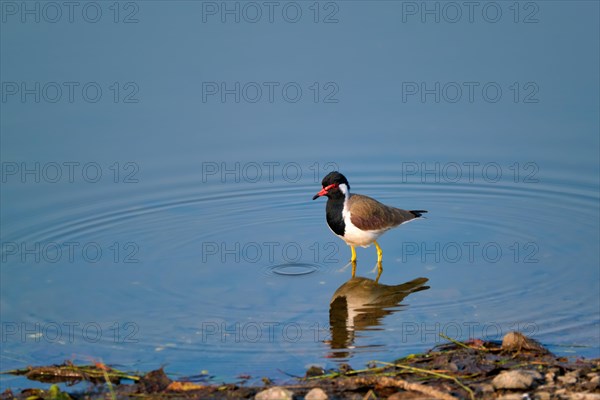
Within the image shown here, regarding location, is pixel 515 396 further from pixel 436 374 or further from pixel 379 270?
pixel 379 270

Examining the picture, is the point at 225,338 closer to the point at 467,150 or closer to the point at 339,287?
the point at 339,287

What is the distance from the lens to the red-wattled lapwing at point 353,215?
459 inches

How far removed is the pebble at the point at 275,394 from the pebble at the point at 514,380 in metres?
1.62

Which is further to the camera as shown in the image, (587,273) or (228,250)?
(228,250)

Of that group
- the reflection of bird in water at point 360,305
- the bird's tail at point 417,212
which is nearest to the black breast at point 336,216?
the reflection of bird in water at point 360,305

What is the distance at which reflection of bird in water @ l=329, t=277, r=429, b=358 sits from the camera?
9594 millimetres

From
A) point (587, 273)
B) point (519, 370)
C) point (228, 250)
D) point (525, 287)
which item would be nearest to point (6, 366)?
point (228, 250)

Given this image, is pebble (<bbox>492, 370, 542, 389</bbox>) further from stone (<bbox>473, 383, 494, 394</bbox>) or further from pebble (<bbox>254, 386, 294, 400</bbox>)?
pebble (<bbox>254, 386, 294, 400</bbox>)

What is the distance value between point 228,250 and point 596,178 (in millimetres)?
5568

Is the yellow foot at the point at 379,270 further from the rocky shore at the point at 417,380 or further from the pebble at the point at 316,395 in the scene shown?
the pebble at the point at 316,395

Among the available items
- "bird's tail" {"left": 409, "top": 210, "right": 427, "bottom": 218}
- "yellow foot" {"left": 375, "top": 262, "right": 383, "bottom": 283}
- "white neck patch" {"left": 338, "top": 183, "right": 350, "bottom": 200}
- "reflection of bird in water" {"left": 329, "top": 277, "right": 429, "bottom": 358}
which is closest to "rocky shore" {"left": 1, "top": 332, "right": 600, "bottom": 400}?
"reflection of bird in water" {"left": 329, "top": 277, "right": 429, "bottom": 358}

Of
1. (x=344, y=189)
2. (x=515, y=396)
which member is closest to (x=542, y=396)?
(x=515, y=396)

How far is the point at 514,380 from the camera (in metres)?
7.25

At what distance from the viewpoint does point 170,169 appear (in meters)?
14.3
